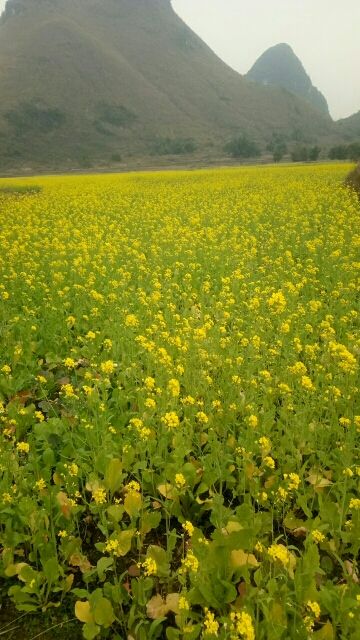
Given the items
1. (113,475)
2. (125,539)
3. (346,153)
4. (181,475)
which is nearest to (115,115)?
(346,153)

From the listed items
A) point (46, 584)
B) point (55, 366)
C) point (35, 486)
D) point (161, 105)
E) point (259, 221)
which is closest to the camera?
point (46, 584)

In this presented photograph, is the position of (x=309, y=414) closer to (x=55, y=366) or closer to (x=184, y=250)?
(x=55, y=366)

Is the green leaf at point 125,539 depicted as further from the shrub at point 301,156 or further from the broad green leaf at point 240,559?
the shrub at point 301,156

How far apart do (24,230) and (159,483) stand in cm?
1032

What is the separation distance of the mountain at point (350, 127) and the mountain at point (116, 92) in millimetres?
5188

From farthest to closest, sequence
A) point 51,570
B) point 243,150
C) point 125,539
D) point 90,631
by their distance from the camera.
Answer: point 243,150
point 125,539
point 51,570
point 90,631

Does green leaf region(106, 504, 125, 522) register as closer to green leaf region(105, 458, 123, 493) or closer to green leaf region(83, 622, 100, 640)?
green leaf region(105, 458, 123, 493)

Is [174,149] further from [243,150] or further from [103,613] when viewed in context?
[103,613]

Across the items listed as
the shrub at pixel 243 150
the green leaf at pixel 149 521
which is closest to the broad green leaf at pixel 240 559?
the green leaf at pixel 149 521

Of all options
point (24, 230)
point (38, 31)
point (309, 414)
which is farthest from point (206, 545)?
point (38, 31)

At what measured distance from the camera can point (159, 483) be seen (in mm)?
3365

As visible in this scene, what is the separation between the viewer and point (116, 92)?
122 metres

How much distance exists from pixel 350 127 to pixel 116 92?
7967 centimetres

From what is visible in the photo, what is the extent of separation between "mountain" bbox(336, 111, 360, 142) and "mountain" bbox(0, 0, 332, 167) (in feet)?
17.0
